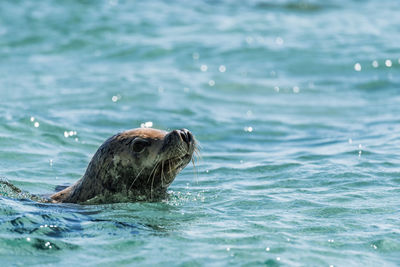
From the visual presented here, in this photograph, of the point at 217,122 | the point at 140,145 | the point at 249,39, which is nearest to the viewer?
the point at 140,145

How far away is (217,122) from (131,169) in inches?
220

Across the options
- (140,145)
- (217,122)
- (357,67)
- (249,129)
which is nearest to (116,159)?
(140,145)

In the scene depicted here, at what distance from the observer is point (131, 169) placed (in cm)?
725

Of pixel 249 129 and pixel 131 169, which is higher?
pixel 131 169

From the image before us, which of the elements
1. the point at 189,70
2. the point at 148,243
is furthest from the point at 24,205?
the point at 189,70

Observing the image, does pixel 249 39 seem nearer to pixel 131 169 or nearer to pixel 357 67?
pixel 357 67

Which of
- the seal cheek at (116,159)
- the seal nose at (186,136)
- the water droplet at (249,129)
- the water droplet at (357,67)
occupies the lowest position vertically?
the water droplet at (249,129)

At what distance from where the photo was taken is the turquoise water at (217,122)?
19.8ft

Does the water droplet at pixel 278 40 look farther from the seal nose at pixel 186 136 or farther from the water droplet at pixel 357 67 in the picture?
the seal nose at pixel 186 136

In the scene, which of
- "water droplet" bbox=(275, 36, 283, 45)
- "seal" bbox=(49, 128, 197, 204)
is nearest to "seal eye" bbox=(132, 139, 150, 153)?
"seal" bbox=(49, 128, 197, 204)

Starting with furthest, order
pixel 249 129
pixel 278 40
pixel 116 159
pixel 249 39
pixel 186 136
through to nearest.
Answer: pixel 249 39, pixel 278 40, pixel 249 129, pixel 116 159, pixel 186 136

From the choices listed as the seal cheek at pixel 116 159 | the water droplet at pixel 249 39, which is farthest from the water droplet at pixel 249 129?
the water droplet at pixel 249 39

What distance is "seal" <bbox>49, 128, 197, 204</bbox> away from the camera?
7016mm

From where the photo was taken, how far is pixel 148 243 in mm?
5957
